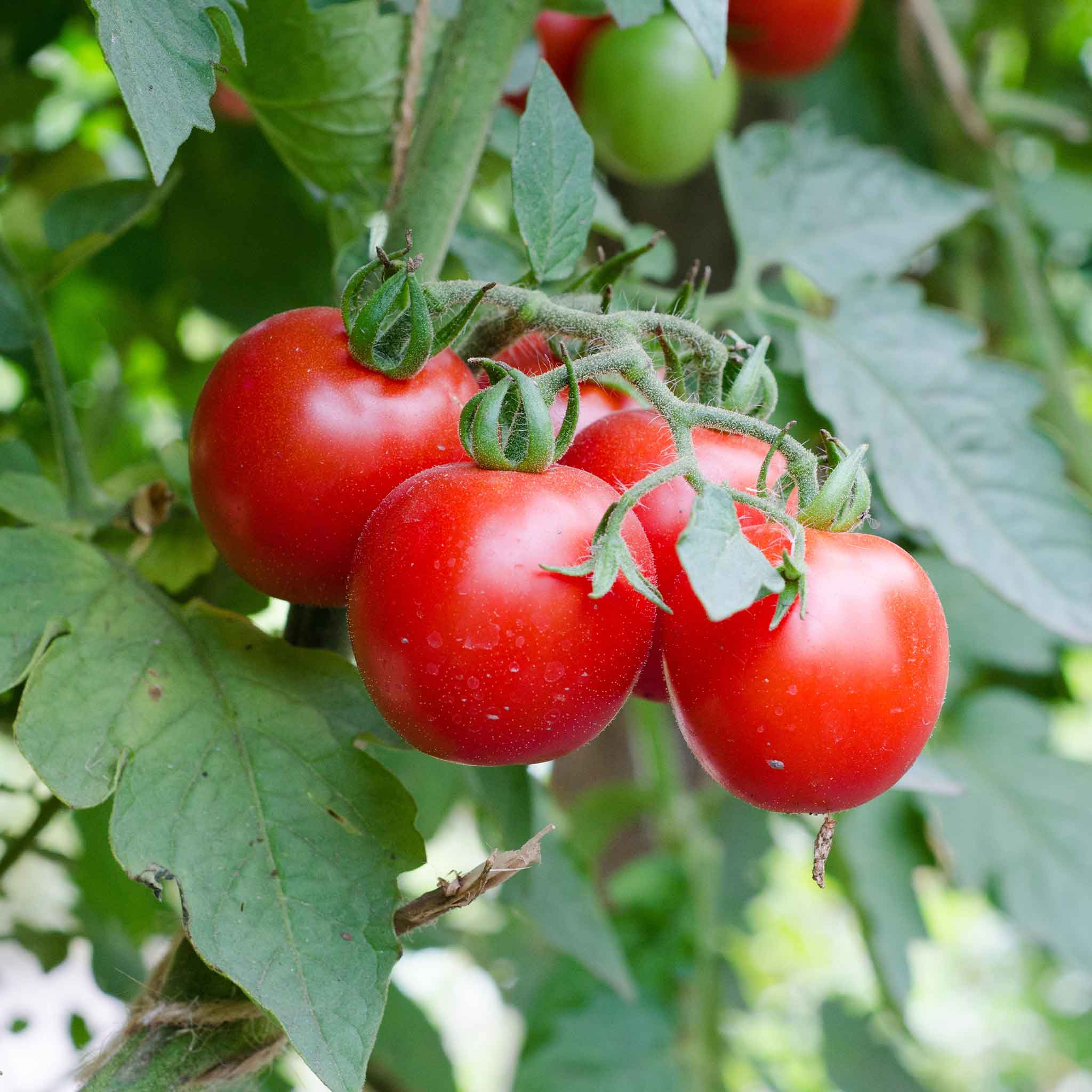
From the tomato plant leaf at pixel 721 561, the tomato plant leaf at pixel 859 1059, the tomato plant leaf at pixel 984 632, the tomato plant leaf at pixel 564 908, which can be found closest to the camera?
the tomato plant leaf at pixel 721 561

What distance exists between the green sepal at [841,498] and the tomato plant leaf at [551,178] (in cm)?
16

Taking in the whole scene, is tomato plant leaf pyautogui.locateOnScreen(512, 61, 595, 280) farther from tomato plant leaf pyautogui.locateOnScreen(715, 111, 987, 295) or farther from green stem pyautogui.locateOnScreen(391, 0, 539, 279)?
tomato plant leaf pyautogui.locateOnScreen(715, 111, 987, 295)

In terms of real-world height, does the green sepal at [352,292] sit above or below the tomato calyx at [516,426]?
above

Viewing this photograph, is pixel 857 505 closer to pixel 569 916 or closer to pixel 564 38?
pixel 569 916

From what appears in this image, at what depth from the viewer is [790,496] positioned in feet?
1.63

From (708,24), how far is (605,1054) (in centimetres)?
97

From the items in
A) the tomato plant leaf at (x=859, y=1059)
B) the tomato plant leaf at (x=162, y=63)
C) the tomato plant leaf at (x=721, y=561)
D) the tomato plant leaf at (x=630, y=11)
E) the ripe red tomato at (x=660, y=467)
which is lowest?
the tomato plant leaf at (x=859, y=1059)

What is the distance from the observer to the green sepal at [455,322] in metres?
0.47

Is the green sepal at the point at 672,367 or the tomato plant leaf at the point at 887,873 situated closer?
the green sepal at the point at 672,367

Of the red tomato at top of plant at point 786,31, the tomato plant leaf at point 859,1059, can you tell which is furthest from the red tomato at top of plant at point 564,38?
the tomato plant leaf at point 859,1059

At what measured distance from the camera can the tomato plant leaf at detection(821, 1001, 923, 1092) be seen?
1.23 metres

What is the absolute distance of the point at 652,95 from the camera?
103 centimetres

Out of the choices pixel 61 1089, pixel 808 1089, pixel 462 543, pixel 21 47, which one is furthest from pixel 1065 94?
pixel 808 1089

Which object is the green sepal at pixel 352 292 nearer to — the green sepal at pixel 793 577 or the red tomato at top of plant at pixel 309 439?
the red tomato at top of plant at pixel 309 439
